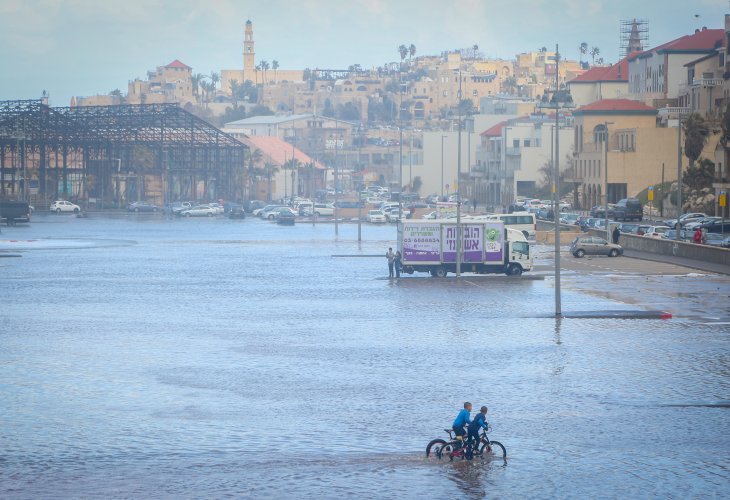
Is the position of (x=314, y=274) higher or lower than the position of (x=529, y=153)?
lower

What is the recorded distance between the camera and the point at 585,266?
7088 centimetres

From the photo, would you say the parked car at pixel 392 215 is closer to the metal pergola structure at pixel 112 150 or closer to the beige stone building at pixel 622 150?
the beige stone building at pixel 622 150

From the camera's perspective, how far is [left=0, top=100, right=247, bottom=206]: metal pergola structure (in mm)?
149375

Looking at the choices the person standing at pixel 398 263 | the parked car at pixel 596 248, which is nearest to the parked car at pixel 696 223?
the parked car at pixel 596 248

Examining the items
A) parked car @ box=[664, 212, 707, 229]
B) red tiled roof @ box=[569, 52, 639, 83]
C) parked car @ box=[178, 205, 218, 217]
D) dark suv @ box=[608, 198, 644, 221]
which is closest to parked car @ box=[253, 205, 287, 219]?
parked car @ box=[178, 205, 218, 217]

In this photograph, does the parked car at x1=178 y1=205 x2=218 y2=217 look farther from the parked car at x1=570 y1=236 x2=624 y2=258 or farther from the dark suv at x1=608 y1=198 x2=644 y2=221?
the parked car at x1=570 y1=236 x2=624 y2=258

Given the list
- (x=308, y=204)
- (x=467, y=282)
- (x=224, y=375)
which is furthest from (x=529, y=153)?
(x=224, y=375)

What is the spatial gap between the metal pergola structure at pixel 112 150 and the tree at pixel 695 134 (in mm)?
63719

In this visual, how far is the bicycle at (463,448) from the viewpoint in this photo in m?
24.4

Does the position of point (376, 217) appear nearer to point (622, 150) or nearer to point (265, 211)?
point (265, 211)

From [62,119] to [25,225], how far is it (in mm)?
29902

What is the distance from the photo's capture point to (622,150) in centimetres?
12519

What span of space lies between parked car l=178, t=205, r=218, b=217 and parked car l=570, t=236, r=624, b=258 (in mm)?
78385

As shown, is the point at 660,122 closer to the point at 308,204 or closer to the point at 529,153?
the point at 529,153
